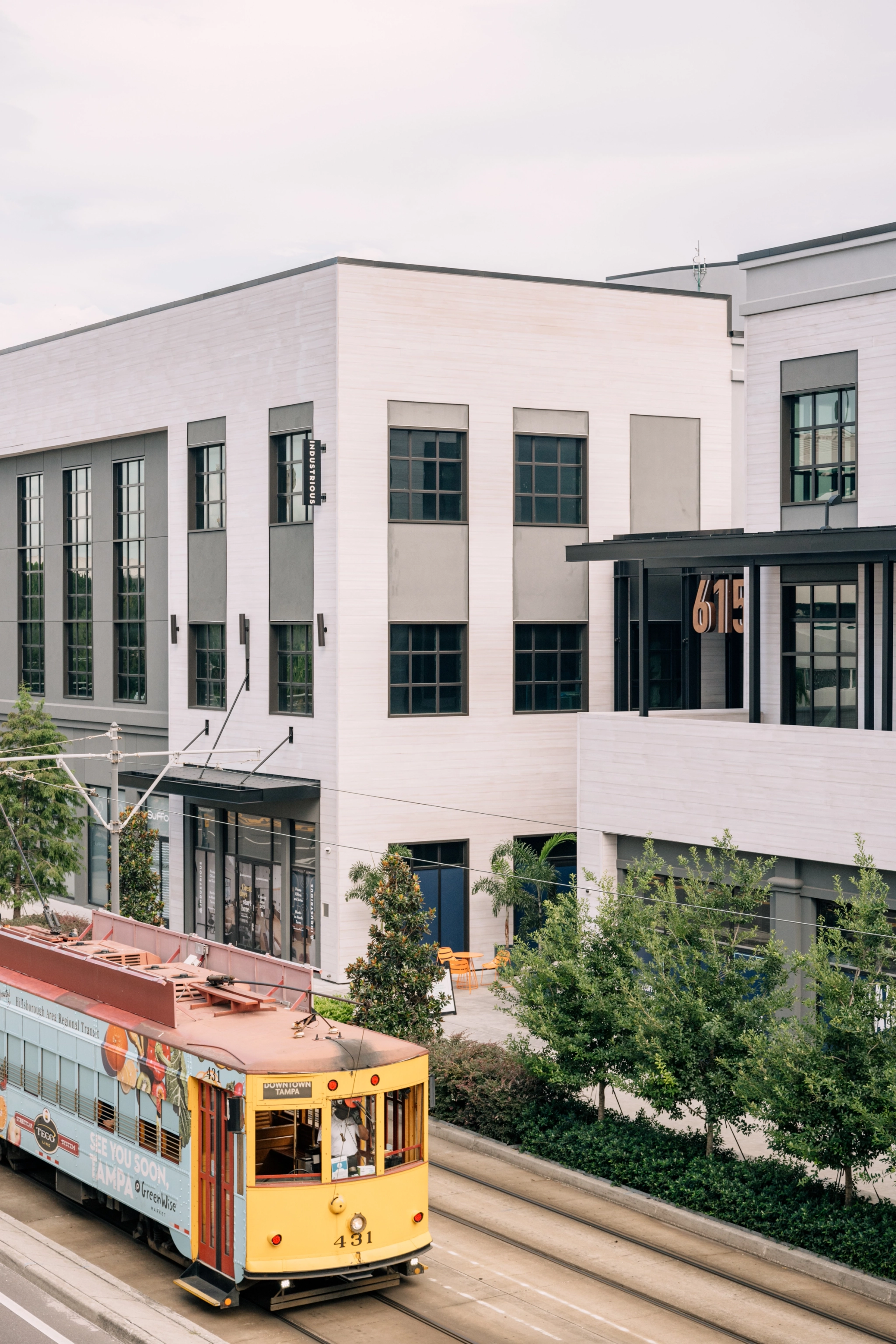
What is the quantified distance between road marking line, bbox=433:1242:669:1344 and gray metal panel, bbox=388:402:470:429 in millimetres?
22871

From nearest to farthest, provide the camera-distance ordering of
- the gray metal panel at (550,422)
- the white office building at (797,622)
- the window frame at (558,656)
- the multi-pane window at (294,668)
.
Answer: the white office building at (797,622)
the multi-pane window at (294,668)
the gray metal panel at (550,422)
the window frame at (558,656)

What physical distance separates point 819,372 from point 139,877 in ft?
67.6

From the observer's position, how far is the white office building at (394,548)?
37969mm

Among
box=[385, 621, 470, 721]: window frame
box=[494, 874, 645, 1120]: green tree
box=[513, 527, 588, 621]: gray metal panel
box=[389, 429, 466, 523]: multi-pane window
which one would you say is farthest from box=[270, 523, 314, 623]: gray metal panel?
box=[494, 874, 645, 1120]: green tree

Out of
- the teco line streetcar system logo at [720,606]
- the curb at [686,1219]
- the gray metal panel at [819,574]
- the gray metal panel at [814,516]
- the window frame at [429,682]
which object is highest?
the gray metal panel at [814,516]

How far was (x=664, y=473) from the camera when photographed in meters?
41.8

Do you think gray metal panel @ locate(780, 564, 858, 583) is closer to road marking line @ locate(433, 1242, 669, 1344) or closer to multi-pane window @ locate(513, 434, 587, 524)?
multi-pane window @ locate(513, 434, 587, 524)

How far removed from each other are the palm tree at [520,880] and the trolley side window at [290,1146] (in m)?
21.0

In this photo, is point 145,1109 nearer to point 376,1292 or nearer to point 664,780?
point 376,1292

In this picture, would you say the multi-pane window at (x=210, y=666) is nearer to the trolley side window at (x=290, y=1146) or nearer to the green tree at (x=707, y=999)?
the green tree at (x=707, y=999)

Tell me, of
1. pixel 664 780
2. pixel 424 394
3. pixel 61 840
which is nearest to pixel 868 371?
pixel 664 780

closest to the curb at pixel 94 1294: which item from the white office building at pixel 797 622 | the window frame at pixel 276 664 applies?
the white office building at pixel 797 622

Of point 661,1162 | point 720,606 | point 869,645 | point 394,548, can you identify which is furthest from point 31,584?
point 661,1162

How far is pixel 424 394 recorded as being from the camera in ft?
126
